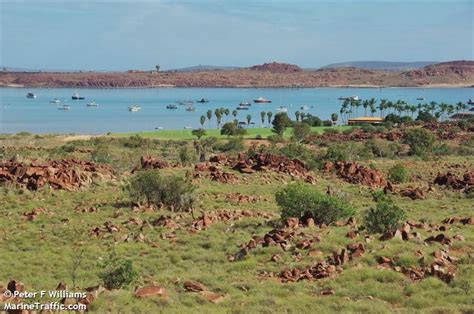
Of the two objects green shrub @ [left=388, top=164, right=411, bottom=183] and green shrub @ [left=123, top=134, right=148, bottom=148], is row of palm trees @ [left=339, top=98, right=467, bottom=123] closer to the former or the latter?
green shrub @ [left=123, top=134, right=148, bottom=148]

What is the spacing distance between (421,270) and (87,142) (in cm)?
5731

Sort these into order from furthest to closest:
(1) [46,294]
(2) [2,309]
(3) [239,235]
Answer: (3) [239,235] < (1) [46,294] < (2) [2,309]

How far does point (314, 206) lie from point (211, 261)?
536 cm

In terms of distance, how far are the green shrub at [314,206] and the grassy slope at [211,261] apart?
1223mm

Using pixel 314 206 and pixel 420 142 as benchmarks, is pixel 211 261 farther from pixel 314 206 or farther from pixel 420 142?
pixel 420 142

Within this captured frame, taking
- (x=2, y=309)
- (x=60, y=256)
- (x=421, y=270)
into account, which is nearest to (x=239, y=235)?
(x=60, y=256)

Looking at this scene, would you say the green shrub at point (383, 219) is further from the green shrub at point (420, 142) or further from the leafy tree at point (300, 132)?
the leafy tree at point (300, 132)

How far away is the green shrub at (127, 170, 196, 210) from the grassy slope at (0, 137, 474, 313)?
692mm

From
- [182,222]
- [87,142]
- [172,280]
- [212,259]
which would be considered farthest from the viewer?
[87,142]

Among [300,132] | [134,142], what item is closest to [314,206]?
[134,142]

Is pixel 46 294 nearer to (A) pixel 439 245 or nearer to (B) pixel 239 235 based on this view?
(B) pixel 239 235

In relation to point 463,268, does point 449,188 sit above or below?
below

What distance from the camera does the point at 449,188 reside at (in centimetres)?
3291

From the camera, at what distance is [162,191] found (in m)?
24.7
